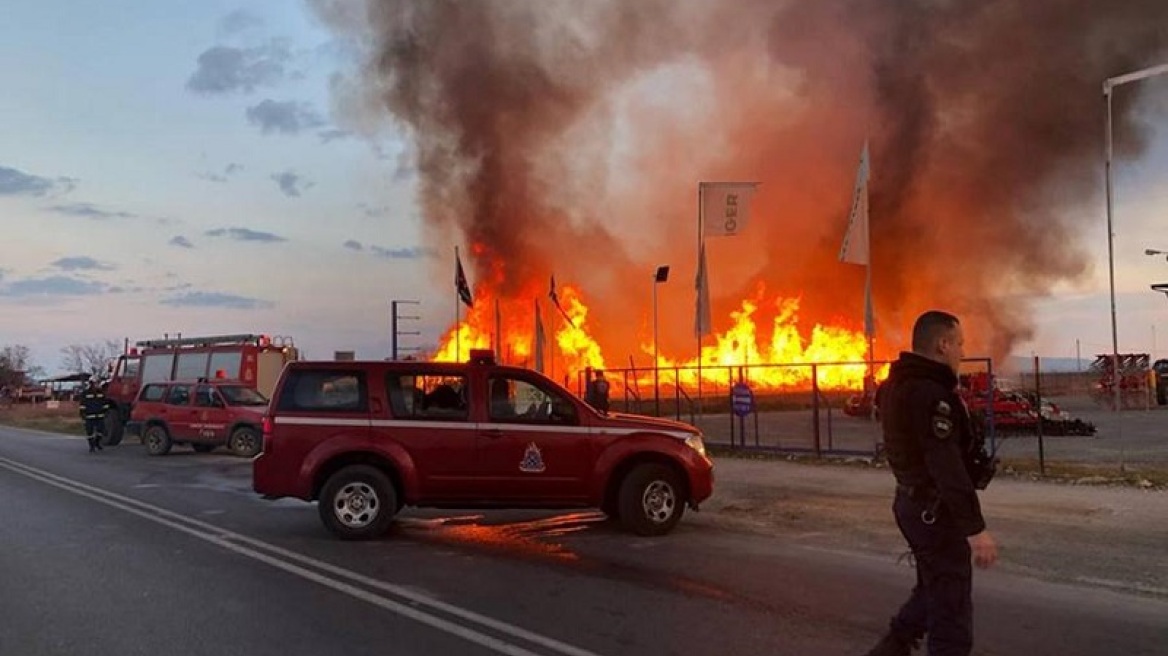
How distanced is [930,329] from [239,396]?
1849 cm

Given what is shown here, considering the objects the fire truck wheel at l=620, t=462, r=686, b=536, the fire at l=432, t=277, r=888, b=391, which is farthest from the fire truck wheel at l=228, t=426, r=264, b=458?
the fire at l=432, t=277, r=888, b=391

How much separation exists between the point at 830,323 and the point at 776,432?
22769mm

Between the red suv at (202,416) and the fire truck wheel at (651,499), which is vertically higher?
the red suv at (202,416)

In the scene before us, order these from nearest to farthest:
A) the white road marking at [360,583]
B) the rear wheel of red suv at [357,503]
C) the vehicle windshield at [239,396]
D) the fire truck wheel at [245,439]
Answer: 1. the white road marking at [360,583]
2. the rear wheel of red suv at [357,503]
3. the fire truck wheel at [245,439]
4. the vehicle windshield at [239,396]

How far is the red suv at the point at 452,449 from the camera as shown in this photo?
898 centimetres

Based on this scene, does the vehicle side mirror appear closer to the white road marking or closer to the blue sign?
the white road marking

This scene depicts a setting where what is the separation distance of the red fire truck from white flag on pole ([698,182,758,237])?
10644mm

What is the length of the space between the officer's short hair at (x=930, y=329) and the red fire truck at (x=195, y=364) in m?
20.5

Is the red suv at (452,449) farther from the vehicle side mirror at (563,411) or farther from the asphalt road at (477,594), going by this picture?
the asphalt road at (477,594)

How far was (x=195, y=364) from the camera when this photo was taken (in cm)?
2378

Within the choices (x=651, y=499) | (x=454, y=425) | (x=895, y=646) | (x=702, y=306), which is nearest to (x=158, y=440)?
(x=702, y=306)

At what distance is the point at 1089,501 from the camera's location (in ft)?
35.6

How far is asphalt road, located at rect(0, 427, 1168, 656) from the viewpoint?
5.43 m

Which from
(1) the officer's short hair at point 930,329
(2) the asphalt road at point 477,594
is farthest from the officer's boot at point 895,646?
Result: (1) the officer's short hair at point 930,329
